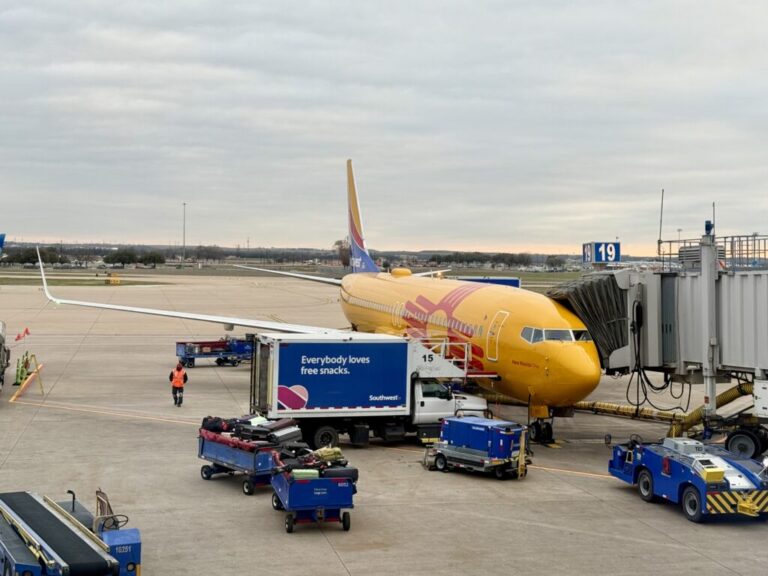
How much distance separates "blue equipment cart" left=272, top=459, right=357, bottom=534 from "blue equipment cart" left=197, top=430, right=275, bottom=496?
2.63m

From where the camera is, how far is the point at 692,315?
2542 centimetres

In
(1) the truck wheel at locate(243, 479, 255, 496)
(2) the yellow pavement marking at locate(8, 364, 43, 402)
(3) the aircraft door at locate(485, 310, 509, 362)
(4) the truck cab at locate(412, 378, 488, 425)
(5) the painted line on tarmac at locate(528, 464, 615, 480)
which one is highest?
(3) the aircraft door at locate(485, 310, 509, 362)

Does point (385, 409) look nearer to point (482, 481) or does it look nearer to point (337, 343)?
point (337, 343)

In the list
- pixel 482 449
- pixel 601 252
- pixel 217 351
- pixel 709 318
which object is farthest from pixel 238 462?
pixel 217 351

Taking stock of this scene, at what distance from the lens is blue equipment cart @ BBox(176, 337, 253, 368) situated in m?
45.3

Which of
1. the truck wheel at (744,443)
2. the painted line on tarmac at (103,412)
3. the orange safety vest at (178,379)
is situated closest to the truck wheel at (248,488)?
the painted line on tarmac at (103,412)

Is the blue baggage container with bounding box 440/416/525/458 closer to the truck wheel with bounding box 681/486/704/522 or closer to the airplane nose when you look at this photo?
the airplane nose

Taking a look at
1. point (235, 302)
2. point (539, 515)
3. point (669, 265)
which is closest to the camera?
point (539, 515)

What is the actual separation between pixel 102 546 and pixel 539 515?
31.9 feet

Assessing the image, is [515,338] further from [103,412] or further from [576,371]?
[103,412]

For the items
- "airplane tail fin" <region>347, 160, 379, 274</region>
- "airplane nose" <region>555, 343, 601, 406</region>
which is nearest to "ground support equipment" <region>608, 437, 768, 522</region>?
"airplane nose" <region>555, 343, 601, 406</region>

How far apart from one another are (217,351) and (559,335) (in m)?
24.5

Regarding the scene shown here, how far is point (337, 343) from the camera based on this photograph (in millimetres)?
26016

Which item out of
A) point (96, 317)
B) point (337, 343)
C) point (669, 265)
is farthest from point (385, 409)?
point (96, 317)
